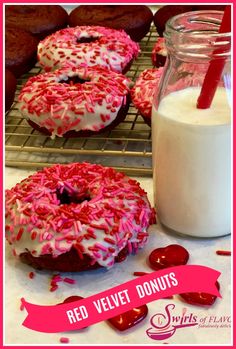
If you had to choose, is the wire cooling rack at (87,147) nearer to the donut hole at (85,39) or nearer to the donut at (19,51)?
the donut at (19,51)

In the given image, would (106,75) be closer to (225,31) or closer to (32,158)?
(32,158)

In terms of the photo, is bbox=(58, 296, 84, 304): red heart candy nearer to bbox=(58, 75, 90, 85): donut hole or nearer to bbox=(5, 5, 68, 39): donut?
bbox=(58, 75, 90, 85): donut hole

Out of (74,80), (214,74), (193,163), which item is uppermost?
(214,74)

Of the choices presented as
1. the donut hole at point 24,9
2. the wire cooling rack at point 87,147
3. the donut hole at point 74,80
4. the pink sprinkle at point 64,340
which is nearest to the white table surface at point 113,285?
the pink sprinkle at point 64,340

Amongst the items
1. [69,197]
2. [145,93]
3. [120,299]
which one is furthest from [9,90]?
[120,299]

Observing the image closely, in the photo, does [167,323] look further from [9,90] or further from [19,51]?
[19,51]
